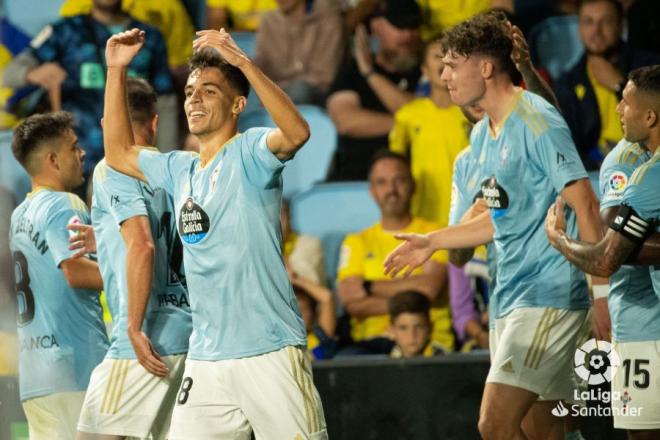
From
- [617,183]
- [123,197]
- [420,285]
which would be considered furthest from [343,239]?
[617,183]

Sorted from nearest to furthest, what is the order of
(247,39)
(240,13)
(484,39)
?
(484,39), (247,39), (240,13)

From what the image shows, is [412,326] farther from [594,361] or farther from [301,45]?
[301,45]

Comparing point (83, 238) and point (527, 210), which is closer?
point (527, 210)

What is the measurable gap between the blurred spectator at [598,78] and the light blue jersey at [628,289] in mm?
3153

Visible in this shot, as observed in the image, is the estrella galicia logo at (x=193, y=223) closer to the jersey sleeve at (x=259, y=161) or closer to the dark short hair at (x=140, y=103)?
the jersey sleeve at (x=259, y=161)

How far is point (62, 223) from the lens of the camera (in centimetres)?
605

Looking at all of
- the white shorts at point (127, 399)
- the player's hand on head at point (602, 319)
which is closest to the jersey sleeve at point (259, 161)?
the white shorts at point (127, 399)

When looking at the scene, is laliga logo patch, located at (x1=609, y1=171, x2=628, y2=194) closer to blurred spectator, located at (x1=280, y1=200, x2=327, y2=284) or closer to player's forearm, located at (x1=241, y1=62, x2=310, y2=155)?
player's forearm, located at (x1=241, y1=62, x2=310, y2=155)

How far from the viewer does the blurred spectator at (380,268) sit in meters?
8.25

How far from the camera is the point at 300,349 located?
4938 mm

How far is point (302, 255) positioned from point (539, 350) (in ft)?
10.4

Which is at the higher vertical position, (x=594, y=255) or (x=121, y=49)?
(x=121, y=49)

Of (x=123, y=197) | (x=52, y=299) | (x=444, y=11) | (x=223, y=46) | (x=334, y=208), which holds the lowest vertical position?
(x=52, y=299)

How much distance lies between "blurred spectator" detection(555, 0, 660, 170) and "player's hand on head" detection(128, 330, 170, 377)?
14.0 ft
